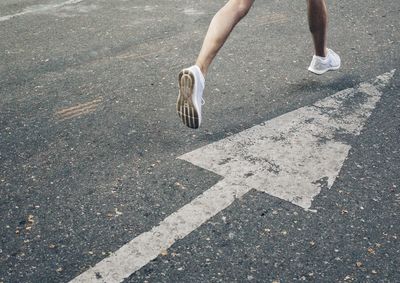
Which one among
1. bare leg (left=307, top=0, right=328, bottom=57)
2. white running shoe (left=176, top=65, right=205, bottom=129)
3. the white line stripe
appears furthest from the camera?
bare leg (left=307, top=0, right=328, bottom=57)

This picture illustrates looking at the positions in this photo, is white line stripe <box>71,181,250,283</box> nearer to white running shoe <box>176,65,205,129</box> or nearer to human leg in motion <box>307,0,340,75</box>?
white running shoe <box>176,65,205,129</box>

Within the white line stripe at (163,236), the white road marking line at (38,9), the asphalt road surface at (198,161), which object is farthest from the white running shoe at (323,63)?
the white road marking line at (38,9)

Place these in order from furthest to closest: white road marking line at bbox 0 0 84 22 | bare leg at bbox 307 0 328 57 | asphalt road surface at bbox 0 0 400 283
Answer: white road marking line at bbox 0 0 84 22
bare leg at bbox 307 0 328 57
asphalt road surface at bbox 0 0 400 283

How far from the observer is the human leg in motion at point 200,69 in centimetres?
317

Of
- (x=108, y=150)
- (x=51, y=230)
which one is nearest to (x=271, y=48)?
(x=108, y=150)

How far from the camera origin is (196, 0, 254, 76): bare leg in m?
3.27

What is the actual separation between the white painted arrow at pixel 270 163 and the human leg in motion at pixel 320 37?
297 millimetres

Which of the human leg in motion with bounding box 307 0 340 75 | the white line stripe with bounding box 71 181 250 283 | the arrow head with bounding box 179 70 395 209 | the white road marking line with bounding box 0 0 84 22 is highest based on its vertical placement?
the human leg in motion with bounding box 307 0 340 75

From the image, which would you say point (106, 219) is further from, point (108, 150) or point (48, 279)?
point (108, 150)

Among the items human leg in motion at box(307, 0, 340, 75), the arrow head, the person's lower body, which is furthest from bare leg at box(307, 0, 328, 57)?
the person's lower body

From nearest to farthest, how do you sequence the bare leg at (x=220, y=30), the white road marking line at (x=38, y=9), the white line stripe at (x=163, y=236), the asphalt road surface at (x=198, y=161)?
1. the white line stripe at (x=163, y=236)
2. the asphalt road surface at (x=198, y=161)
3. the bare leg at (x=220, y=30)
4. the white road marking line at (x=38, y=9)

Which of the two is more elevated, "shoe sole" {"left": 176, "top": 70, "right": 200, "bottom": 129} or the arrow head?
"shoe sole" {"left": 176, "top": 70, "right": 200, "bottom": 129}

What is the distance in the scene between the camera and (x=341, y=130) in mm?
3666

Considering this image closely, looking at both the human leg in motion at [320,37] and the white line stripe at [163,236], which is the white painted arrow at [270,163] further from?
the human leg in motion at [320,37]
